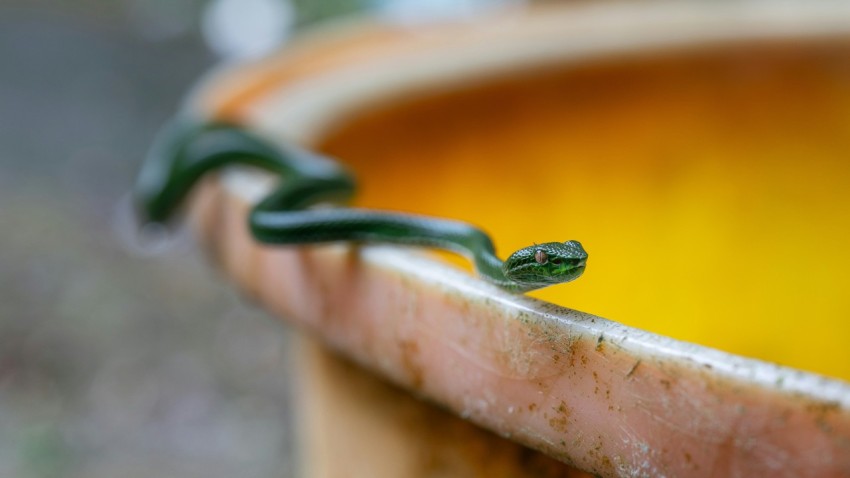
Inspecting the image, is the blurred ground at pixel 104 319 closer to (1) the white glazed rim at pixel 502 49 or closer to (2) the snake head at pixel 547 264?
(1) the white glazed rim at pixel 502 49

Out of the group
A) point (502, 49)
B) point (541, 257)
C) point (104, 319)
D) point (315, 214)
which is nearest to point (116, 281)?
point (104, 319)

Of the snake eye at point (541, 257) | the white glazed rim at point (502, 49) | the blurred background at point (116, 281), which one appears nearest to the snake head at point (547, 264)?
the snake eye at point (541, 257)

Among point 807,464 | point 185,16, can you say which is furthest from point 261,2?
point 807,464

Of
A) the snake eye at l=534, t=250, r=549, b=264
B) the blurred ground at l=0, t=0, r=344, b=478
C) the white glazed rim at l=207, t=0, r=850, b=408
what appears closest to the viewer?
the snake eye at l=534, t=250, r=549, b=264

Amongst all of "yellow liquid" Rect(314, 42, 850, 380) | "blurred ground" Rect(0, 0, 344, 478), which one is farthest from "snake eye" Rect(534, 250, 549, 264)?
"blurred ground" Rect(0, 0, 344, 478)

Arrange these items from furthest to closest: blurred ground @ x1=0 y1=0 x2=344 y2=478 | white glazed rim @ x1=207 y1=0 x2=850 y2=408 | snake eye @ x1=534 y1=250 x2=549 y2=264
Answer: blurred ground @ x1=0 y1=0 x2=344 y2=478 < white glazed rim @ x1=207 y1=0 x2=850 y2=408 < snake eye @ x1=534 y1=250 x2=549 y2=264

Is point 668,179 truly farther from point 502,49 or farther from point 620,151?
point 502,49

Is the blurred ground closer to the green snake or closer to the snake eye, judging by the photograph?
the green snake
